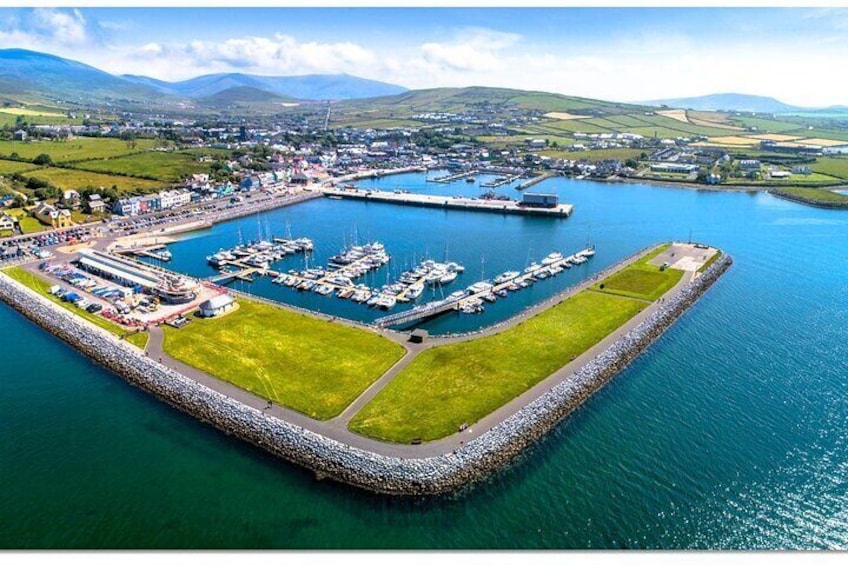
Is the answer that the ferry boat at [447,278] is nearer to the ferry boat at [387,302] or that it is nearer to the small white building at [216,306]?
the ferry boat at [387,302]

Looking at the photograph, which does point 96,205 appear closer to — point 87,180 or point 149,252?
point 87,180

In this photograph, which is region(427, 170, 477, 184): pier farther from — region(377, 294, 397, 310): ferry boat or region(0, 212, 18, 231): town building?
region(0, 212, 18, 231): town building

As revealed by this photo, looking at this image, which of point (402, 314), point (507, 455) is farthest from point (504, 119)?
point (507, 455)

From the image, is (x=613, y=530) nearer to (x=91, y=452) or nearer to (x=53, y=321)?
(x=91, y=452)

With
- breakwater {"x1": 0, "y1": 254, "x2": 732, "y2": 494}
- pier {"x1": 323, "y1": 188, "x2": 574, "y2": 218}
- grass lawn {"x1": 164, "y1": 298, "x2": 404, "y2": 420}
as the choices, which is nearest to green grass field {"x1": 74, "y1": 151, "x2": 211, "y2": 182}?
pier {"x1": 323, "y1": 188, "x2": 574, "y2": 218}

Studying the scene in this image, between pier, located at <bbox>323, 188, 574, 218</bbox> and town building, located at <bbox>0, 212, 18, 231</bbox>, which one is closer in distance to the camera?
town building, located at <bbox>0, 212, 18, 231</bbox>

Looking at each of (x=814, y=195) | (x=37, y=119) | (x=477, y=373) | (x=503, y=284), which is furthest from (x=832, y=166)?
(x=37, y=119)
